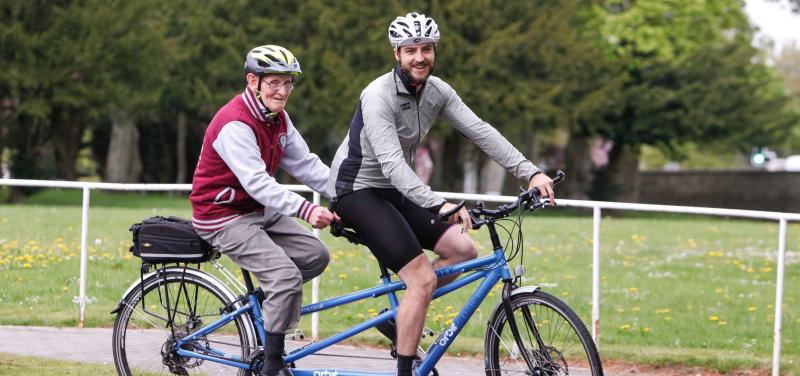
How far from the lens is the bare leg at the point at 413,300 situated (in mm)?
6223

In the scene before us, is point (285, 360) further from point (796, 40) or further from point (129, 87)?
point (796, 40)

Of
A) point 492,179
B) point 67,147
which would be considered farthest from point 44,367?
point 492,179

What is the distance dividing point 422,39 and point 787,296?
27.7 feet

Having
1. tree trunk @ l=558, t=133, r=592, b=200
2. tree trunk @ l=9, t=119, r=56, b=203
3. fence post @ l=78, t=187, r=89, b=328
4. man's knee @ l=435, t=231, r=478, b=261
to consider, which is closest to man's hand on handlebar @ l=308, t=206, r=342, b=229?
man's knee @ l=435, t=231, r=478, b=261

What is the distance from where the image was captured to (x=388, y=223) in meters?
6.22

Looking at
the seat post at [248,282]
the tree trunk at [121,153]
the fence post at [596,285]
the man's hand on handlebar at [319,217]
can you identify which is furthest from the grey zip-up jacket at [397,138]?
the tree trunk at [121,153]

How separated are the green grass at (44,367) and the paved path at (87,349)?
212mm

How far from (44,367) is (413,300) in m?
2.58

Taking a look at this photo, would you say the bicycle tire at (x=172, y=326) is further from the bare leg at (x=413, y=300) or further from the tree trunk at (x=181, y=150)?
the tree trunk at (x=181, y=150)

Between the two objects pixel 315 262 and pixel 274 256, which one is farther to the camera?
pixel 315 262

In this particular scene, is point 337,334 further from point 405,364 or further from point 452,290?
point 452,290

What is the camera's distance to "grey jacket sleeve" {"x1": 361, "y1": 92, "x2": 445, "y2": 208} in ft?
19.6

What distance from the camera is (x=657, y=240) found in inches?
851

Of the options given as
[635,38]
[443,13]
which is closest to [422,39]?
[443,13]
